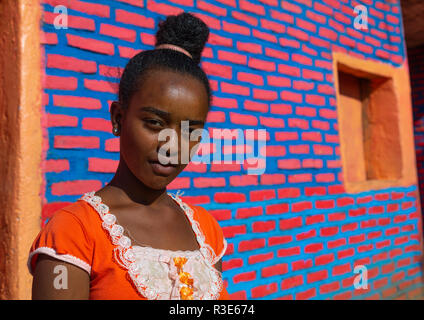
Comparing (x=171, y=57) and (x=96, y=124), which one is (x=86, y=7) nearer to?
(x=96, y=124)

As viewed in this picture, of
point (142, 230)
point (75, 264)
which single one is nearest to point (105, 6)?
point (142, 230)

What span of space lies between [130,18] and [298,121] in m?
1.69

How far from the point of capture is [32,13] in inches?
82.4

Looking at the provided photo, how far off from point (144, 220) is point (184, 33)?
69 cm

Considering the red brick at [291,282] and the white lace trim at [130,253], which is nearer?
the white lace trim at [130,253]

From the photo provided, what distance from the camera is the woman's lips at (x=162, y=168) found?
1.20 metres

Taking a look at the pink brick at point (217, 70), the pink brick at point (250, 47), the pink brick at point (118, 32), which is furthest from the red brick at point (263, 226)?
the pink brick at point (118, 32)

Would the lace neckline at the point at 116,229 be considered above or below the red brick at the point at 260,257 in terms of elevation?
above

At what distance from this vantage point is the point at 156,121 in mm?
1183

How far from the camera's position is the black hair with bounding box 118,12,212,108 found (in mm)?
1253

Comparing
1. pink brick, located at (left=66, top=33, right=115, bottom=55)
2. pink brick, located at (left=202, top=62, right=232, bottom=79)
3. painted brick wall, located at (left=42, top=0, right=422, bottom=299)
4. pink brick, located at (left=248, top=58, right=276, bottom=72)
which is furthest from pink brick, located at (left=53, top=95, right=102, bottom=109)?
pink brick, located at (left=248, top=58, right=276, bottom=72)

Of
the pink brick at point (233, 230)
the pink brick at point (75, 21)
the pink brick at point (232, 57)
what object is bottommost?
the pink brick at point (233, 230)

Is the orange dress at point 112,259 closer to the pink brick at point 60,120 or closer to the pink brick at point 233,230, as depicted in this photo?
the pink brick at point 60,120

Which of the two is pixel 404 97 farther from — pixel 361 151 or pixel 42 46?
pixel 42 46
